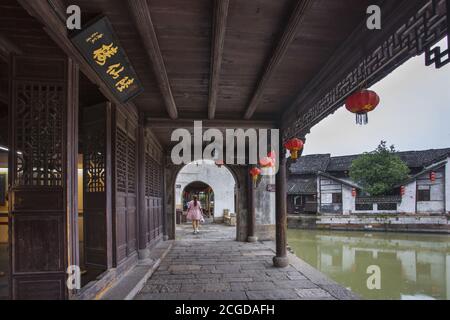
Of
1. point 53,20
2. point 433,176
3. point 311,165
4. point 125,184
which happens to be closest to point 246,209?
point 125,184

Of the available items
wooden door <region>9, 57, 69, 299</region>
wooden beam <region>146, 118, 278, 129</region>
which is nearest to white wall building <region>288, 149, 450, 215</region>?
wooden beam <region>146, 118, 278, 129</region>

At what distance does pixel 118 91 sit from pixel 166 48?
2.76 feet


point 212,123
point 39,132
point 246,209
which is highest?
point 212,123

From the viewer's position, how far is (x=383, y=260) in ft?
44.7

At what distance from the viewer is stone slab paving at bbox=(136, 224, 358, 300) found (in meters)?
4.80

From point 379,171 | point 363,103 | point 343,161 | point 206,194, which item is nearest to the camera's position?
point 363,103

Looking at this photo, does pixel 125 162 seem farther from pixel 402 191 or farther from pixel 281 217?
pixel 402 191

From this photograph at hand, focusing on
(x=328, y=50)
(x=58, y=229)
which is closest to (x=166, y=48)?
(x=328, y=50)

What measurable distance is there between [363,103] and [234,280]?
3.87 metres

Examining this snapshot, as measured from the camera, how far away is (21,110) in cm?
325

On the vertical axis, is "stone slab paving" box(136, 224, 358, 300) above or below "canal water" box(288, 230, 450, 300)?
above

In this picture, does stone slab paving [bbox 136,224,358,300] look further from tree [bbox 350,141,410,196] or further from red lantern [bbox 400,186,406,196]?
red lantern [bbox 400,186,406,196]

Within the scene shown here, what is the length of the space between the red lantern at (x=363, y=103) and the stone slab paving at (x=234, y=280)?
278cm
